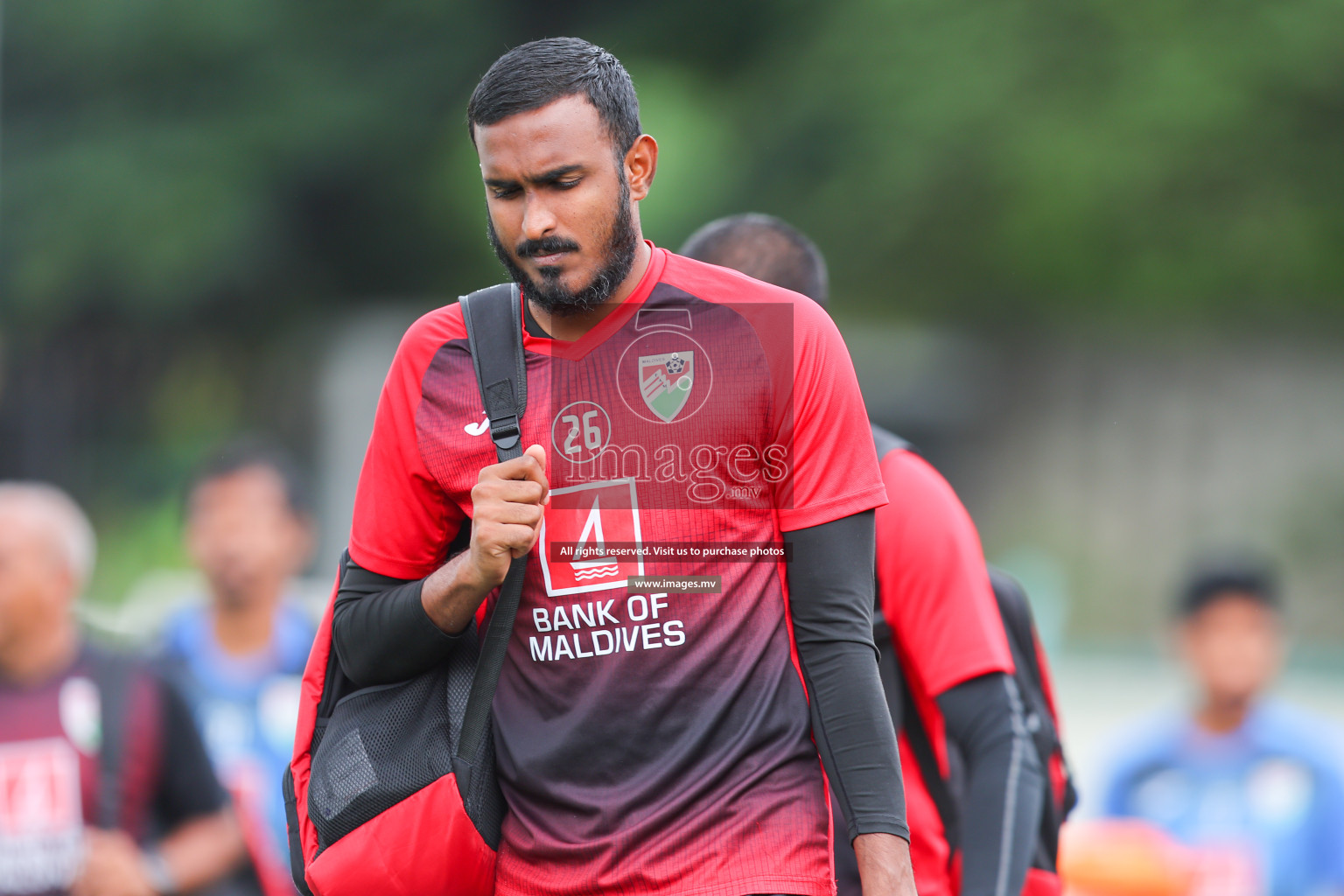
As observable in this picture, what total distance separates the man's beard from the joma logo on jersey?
0.92 feet

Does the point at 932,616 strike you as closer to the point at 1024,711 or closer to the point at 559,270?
the point at 1024,711

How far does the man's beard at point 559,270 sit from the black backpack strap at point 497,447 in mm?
92

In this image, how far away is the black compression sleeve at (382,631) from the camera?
238cm

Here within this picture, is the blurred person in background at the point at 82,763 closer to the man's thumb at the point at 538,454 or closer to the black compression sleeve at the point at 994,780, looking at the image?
the black compression sleeve at the point at 994,780

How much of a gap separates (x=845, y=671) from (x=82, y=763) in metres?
3.18

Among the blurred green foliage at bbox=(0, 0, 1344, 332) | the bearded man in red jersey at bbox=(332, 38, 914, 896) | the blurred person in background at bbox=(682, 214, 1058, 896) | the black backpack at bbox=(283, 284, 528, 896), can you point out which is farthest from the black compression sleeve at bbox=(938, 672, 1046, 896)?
the blurred green foliage at bbox=(0, 0, 1344, 332)

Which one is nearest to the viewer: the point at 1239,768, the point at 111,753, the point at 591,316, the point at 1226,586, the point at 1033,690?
the point at 591,316

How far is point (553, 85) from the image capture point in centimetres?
238

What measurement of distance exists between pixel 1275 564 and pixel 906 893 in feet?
39.8

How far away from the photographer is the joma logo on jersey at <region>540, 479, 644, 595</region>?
238cm

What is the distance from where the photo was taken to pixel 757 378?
7.86 ft

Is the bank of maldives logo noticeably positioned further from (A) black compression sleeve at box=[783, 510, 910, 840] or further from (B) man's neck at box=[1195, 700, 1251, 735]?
(B) man's neck at box=[1195, 700, 1251, 735]

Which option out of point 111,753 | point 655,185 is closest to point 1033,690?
point 111,753

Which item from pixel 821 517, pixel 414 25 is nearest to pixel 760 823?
pixel 821 517
